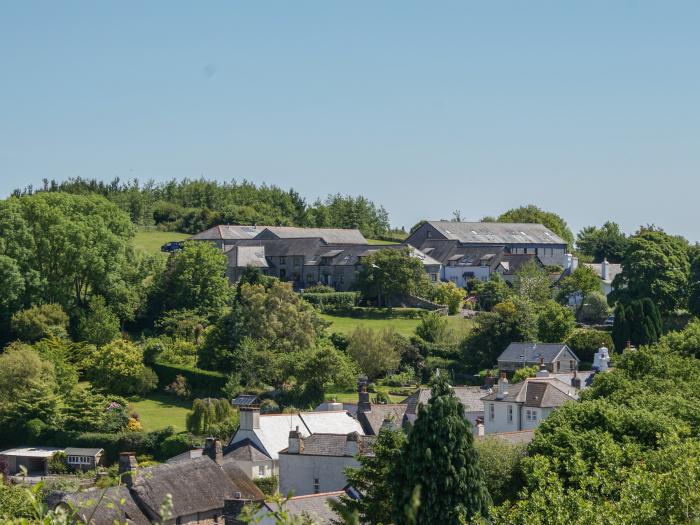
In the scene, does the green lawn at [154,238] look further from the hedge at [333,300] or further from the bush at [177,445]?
the bush at [177,445]

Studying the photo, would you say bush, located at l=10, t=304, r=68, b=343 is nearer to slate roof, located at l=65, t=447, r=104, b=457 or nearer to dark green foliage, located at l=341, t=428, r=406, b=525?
slate roof, located at l=65, t=447, r=104, b=457

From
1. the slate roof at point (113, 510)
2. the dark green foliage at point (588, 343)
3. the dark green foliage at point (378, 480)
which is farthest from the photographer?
the dark green foliage at point (588, 343)

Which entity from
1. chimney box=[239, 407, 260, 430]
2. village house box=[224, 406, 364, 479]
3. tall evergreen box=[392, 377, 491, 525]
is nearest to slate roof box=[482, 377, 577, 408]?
village house box=[224, 406, 364, 479]

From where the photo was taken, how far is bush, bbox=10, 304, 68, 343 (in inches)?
2901

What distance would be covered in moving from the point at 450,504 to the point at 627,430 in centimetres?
935

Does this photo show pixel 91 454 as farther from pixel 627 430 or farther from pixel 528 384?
pixel 627 430

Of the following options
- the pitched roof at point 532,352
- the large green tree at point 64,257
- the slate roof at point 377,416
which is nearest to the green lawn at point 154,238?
the large green tree at point 64,257

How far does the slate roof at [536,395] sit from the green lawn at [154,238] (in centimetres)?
6052

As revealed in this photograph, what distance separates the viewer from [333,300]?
87.6 metres

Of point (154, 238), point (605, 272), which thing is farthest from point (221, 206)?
point (605, 272)

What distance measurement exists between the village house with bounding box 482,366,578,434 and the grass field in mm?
24152

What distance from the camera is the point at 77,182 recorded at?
142m

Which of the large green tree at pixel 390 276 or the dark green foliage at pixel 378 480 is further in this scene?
the large green tree at pixel 390 276

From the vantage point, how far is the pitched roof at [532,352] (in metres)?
68.4
